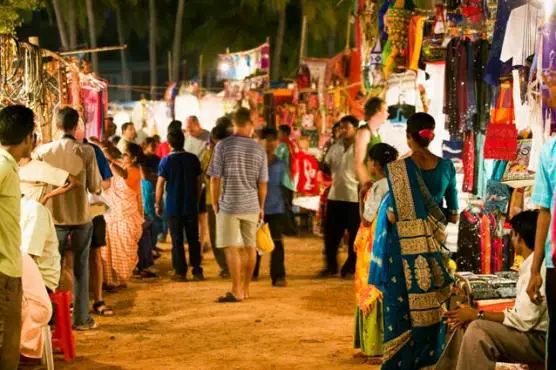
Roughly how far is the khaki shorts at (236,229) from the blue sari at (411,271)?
399 cm

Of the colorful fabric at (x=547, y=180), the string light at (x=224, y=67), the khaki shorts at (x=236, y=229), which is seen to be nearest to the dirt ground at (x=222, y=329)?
the khaki shorts at (x=236, y=229)

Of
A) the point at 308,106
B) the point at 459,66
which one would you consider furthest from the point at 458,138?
the point at 308,106

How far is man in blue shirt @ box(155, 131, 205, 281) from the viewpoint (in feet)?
42.9

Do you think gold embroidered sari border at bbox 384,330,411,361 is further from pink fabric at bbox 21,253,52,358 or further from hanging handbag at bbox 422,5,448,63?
hanging handbag at bbox 422,5,448,63

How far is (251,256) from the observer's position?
37.5 ft

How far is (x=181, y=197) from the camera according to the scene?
13094 mm

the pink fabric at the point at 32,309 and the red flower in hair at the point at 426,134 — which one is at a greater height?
the red flower in hair at the point at 426,134

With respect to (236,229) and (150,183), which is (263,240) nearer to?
(236,229)

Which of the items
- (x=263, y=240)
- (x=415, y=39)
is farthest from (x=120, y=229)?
(x=415, y=39)

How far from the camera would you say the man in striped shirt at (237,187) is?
1110cm

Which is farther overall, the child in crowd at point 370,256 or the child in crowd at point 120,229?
the child in crowd at point 120,229

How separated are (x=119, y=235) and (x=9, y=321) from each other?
6631mm

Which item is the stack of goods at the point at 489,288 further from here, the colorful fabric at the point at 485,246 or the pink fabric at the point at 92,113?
the pink fabric at the point at 92,113

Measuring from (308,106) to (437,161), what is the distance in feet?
48.3
